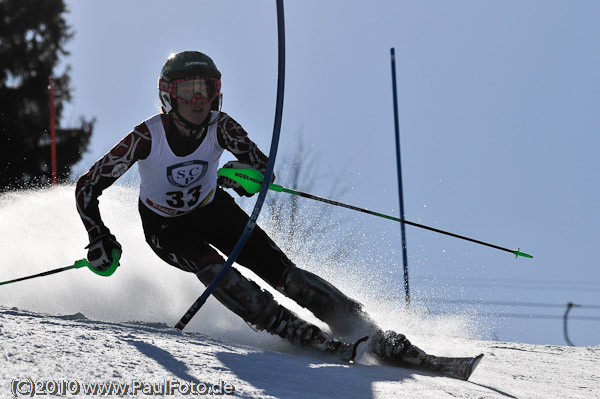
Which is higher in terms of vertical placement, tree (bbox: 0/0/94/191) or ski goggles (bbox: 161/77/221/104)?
tree (bbox: 0/0/94/191)

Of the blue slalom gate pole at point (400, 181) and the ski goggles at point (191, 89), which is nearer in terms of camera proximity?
the ski goggles at point (191, 89)

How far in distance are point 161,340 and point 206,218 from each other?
905mm

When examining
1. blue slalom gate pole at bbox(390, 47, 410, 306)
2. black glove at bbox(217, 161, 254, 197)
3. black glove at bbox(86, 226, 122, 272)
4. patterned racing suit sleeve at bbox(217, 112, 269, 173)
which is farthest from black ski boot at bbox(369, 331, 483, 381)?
blue slalom gate pole at bbox(390, 47, 410, 306)

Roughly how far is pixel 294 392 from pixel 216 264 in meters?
1.16

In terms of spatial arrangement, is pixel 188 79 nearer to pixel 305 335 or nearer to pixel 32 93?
pixel 305 335

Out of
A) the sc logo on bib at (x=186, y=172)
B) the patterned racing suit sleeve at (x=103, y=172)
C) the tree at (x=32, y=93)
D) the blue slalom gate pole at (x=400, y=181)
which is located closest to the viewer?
the patterned racing suit sleeve at (x=103, y=172)

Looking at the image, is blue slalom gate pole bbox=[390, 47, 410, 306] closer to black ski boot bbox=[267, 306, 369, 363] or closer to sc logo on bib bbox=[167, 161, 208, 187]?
black ski boot bbox=[267, 306, 369, 363]

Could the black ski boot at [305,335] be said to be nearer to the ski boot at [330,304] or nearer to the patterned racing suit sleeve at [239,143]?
the ski boot at [330,304]

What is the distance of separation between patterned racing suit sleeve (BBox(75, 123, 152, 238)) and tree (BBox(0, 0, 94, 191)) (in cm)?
1148

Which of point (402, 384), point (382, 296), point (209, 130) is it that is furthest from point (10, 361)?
point (382, 296)

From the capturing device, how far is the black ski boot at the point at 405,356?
356cm

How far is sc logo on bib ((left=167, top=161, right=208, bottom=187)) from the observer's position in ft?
12.5

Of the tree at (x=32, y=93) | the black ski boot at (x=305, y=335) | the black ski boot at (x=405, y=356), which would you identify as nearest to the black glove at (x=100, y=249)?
the black ski boot at (x=305, y=335)

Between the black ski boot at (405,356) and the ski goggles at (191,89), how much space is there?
5.05ft
